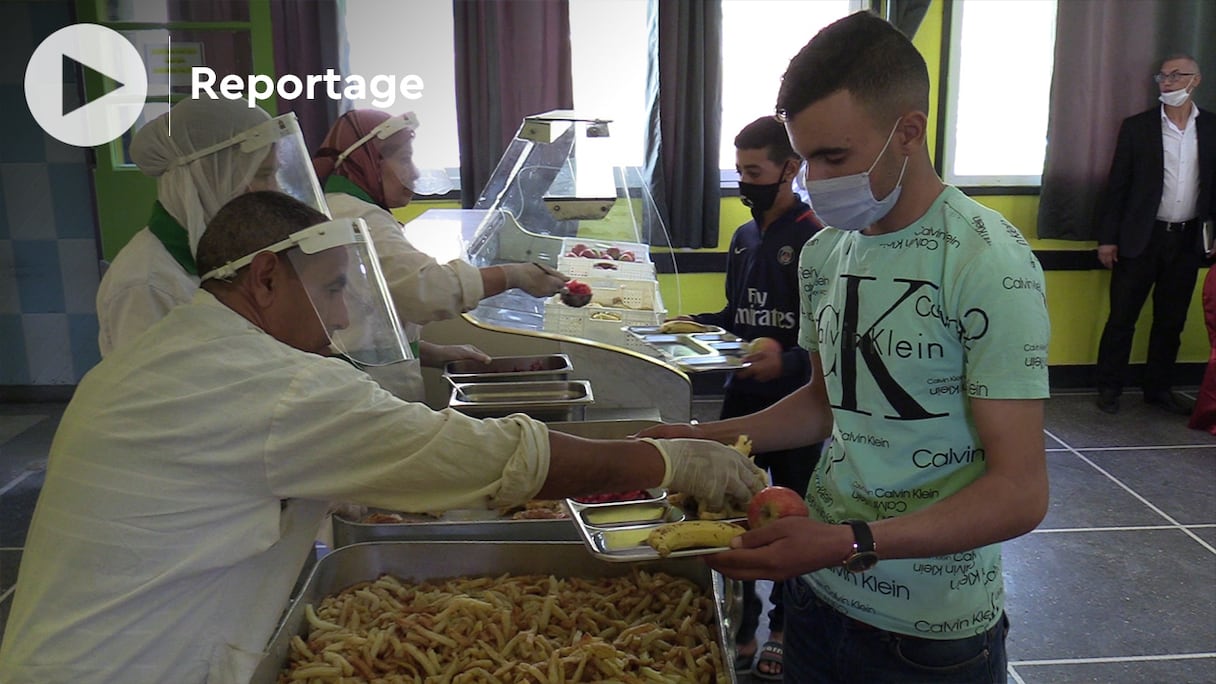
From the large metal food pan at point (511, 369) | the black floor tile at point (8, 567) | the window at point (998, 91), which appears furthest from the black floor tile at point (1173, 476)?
the black floor tile at point (8, 567)

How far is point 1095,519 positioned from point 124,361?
12.1ft

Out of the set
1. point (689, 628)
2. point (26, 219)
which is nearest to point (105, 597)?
point (689, 628)

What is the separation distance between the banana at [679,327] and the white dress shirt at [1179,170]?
11.6 feet

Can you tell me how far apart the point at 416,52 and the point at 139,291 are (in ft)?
11.3

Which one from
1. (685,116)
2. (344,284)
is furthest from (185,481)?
(685,116)

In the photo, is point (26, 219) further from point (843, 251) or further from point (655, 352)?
point (843, 251)

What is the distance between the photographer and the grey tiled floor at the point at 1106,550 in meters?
2.80

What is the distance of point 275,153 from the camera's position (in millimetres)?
1998

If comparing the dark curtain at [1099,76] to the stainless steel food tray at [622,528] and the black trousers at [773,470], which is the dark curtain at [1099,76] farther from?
the stainless steel food tray at [622,528]

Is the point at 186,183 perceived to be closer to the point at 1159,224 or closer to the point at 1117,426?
the point at 1117,426

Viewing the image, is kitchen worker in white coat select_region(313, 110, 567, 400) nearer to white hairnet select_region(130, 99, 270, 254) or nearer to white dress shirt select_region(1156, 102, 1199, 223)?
white hairnet select_region(130, 99, 270, 254)

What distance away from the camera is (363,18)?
4.93 m

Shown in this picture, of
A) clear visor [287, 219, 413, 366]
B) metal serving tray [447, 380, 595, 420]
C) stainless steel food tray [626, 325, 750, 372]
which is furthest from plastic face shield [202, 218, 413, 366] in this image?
stainless steel food tray [626, 325, 750, 372]

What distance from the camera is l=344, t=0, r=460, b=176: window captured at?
496 centimetres
